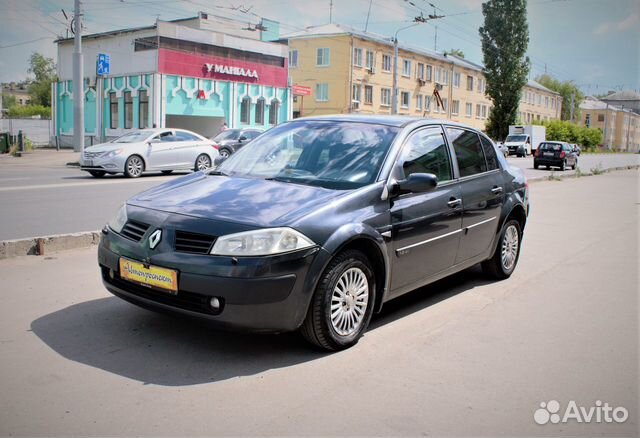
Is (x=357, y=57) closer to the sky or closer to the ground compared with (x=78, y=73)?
closer to the sky

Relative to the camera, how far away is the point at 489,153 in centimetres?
659

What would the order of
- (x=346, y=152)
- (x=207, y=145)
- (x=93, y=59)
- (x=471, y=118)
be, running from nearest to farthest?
1. (x=346, y=152)
2. (x=207, y=145)
3. (x=93, y=59)
4. (x=471, y=118)

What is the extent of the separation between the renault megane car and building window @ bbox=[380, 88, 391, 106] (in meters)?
51.5

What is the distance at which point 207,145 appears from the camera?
797 inches

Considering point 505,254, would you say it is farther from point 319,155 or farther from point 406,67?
point 406,67

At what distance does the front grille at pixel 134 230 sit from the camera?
4270 millimetres

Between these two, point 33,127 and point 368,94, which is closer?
point 33,127

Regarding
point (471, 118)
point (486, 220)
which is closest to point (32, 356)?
point (486, 220)

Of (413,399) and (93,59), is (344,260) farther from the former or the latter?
(93,59)

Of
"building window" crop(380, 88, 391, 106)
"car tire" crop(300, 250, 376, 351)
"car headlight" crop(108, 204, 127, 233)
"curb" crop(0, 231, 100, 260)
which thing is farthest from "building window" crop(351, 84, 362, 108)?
"car tire" crop(300, 250, 376, 351)

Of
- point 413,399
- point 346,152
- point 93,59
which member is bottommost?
point 413,399

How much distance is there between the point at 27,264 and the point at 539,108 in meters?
98.5

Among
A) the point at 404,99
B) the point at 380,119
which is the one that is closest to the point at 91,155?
the point at 380,119

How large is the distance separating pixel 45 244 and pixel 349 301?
14.4 feet
